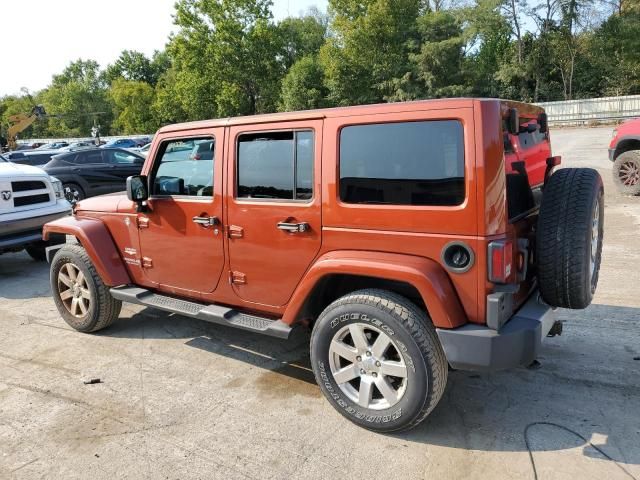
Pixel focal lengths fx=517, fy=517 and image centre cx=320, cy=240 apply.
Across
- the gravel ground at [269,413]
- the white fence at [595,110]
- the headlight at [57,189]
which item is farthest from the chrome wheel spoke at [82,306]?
the white fence at [595,110]

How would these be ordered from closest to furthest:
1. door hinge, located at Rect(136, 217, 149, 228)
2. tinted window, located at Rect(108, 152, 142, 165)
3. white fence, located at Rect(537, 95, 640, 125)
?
door hinge, located at Rect(136, 217, 149, 228)
tinted window, located at Rect(108, 152, 142, 165)
white fence, located at Rect(537, 95, 640, 125)

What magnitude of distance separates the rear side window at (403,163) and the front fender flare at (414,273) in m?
0.33

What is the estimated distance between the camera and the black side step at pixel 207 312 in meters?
3.51

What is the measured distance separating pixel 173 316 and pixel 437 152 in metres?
3.57

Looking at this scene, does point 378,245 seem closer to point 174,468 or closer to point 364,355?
point 364,355

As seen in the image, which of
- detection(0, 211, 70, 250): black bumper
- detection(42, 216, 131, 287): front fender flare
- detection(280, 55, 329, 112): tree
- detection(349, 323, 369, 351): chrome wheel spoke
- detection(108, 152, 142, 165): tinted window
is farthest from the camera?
detection(280, 55, 329, 112): tree

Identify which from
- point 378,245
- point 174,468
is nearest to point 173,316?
point 174,468

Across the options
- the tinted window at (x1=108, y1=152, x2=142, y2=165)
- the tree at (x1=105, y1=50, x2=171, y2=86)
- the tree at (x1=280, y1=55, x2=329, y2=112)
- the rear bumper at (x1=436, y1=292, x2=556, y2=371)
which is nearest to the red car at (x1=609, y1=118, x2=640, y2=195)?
the rear bumper at (x1=436, y1=292, x2=556, y2=371)

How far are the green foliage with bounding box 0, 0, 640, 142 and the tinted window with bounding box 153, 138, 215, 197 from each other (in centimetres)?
3888

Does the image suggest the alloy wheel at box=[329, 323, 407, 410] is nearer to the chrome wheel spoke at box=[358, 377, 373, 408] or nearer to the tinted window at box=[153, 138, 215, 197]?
the chrome wheel spoke at box=[358, 377, 373, 408]

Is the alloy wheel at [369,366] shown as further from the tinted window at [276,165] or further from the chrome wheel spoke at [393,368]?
the tinted window at [276,165]

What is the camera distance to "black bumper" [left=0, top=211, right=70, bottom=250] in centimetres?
704

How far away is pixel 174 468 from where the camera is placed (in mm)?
2859

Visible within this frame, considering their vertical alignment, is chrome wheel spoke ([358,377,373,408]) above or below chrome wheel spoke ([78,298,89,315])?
below
